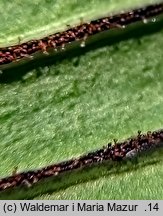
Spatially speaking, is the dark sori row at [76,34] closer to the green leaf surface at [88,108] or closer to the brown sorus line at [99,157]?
the green leaf surface at [88,108]

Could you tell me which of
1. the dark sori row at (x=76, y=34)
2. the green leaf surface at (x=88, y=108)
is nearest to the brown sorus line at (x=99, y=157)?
the green leaf surface at (x=88, y=108)

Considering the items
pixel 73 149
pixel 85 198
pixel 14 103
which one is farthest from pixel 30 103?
pixel 85 198

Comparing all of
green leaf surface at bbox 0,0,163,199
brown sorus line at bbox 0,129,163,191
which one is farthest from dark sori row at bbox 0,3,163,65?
brown sorus line at bbox 0,129,163,191

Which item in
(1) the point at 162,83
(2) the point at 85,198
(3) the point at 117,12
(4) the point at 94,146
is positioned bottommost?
(2) the point at 85,198

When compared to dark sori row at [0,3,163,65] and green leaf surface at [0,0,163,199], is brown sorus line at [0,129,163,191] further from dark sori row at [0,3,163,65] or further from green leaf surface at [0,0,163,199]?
dark sori row at [0,3,163,65]

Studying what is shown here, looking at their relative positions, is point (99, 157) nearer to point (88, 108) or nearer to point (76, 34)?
point (88, 108)

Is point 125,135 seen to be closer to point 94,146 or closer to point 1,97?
point 94,146

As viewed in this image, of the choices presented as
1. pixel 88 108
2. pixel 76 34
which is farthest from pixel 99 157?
pixel 76 34
